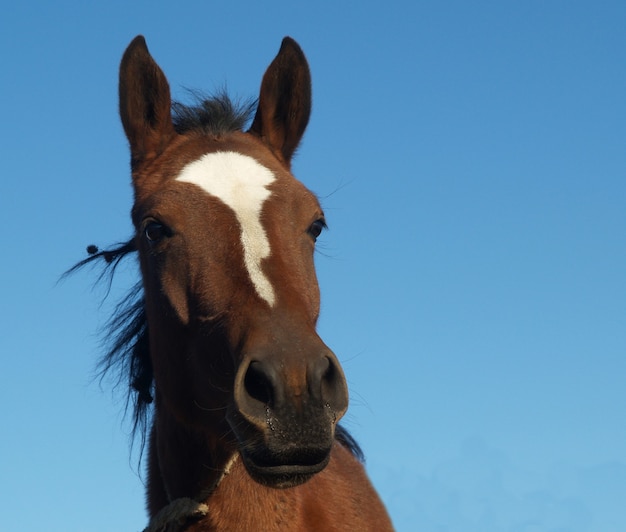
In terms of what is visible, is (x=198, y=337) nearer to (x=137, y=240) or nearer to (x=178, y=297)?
(x=178, y=297)

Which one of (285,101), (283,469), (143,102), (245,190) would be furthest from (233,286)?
(285,101)

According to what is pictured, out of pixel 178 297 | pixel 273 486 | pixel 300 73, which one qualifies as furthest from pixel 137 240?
pixel 273 486

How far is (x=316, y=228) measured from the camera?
510cm

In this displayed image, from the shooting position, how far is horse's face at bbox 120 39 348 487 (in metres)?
3.85

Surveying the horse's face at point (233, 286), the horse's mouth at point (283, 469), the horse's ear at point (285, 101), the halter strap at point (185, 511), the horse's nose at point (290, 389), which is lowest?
the horse's mouth at point (283, 469)

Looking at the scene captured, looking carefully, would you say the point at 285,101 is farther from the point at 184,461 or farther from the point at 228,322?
the point at 184,461

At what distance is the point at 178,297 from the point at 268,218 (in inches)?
24.5

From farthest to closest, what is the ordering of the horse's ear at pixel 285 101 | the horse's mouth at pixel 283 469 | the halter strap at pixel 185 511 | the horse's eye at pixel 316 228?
the horse's ear at pixel 285 101
the horse's eye at pixel 316 228
the halter strap at pixel 185 511
the horse's mouth at pixel 283 469

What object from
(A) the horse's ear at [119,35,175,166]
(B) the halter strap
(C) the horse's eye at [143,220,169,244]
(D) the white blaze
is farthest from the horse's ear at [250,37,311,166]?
(B) the halter strap

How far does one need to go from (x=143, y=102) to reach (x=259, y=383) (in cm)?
248

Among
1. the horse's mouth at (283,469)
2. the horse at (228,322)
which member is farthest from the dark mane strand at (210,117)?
the horse's mouth at (283,469)

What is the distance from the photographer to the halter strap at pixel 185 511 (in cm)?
454

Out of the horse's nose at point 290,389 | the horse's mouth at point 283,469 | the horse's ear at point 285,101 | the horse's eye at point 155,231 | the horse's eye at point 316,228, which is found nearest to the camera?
the horse's nose at point 290,389

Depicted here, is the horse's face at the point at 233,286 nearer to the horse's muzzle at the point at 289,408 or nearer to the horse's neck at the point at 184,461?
the horse's muzzle at the point at 289,408
